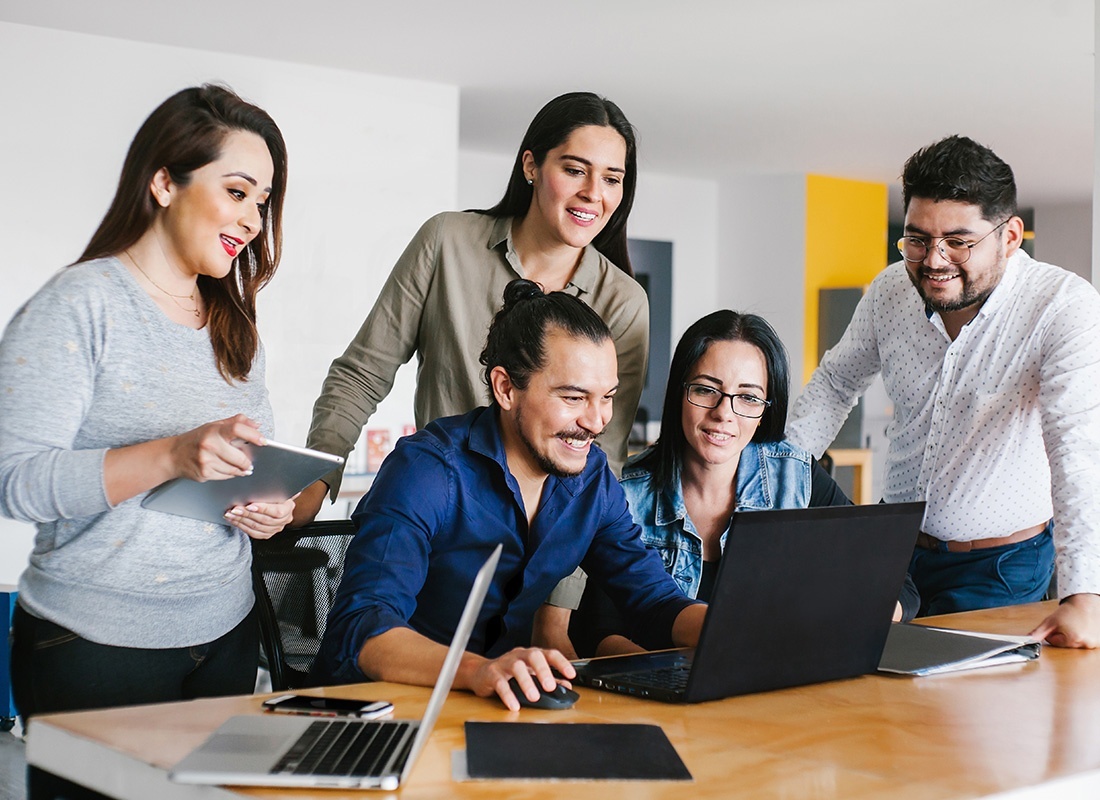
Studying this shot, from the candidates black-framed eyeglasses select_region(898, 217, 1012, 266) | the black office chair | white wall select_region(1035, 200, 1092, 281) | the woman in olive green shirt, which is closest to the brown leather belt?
black-framed eyeglasses select_region(898, 217, 1012, 266)

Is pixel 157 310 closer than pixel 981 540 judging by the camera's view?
Yes

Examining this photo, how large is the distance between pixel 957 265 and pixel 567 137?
0.84m

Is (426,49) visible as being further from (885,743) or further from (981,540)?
(885,743)

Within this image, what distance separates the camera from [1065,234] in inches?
432

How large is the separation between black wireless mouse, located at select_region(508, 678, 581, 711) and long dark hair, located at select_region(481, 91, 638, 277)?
1.29 m

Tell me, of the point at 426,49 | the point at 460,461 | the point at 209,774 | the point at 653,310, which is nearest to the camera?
the point at 209,774

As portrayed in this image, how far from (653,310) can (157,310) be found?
303 inches

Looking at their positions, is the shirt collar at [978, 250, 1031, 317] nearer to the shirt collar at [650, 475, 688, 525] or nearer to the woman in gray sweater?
the shirt collar at [650, 475, 688, 525]

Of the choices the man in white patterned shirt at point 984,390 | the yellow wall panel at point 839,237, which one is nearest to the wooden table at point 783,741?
the man in white patterned shirt at point 984,390

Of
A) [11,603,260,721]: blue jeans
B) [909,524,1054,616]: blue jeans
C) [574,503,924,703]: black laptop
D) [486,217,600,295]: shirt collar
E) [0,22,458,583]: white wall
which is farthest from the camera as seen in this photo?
[0,22,458,583]: white wall

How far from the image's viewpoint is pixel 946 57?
573cm

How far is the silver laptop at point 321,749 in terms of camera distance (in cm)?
114

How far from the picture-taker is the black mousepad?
1.22m

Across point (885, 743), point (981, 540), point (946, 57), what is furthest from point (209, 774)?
point (946, 57)
